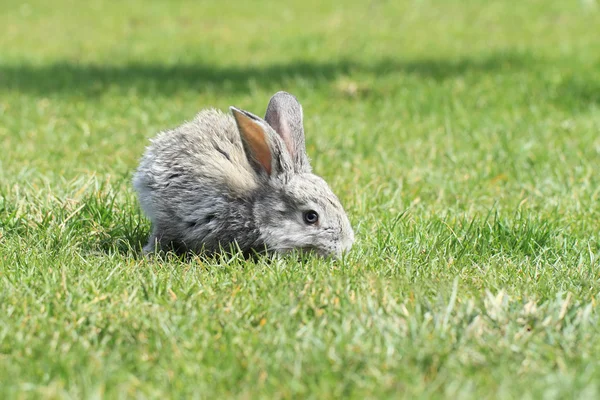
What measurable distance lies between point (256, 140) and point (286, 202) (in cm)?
39

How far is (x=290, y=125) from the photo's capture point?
5.04 m

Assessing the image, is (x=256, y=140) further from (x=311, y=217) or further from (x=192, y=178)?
(x=311, y=217)

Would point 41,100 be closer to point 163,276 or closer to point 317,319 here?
point 163,276

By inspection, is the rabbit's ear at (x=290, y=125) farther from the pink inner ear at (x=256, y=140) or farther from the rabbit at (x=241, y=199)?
the pink inner ear at (x=256, y=140)

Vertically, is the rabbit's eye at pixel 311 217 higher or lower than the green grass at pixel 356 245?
higher

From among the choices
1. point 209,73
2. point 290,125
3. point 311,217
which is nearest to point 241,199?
point 311,217

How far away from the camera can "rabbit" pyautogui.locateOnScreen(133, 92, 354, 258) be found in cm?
455

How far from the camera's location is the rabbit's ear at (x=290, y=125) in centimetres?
495

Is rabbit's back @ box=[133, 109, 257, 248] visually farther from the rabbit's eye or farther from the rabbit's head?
the rabbit's eye

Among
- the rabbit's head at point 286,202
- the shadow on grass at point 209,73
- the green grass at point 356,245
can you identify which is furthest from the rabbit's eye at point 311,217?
the shadow on grass at point 209,73

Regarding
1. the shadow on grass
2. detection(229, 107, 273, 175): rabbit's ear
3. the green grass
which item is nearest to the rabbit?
detection(229, 107, 273, 175): rabbit's ear

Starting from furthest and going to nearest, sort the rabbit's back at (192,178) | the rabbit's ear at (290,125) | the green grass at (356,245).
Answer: the rabbit's ear at (290,125), the rabbit's back at (192,178), the green grass at (356,245)

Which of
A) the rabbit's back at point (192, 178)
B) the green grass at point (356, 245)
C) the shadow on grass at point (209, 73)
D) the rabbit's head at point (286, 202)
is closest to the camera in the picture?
the green grass at point (356, 245)

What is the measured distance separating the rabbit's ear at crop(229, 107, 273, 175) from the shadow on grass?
5411 millimetres
